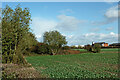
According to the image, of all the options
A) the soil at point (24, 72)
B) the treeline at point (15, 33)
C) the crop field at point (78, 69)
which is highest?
the treeline at point (15, 33)

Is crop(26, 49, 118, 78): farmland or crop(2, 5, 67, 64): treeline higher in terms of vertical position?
crop(2, 5, 67, 64): treeline

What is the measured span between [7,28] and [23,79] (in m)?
4.97

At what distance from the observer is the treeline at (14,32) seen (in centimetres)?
873

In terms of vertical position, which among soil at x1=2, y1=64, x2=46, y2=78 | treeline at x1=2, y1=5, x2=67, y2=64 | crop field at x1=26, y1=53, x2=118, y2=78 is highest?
treeline at x1=2, y1=5, x2=67, y2=64

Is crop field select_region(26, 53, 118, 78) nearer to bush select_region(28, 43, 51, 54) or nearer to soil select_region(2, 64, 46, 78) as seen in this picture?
soil select_region(2, 64, 46, 78)

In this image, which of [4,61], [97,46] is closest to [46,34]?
[97,46]

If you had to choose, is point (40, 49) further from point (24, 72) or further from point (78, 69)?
point (24, 72)

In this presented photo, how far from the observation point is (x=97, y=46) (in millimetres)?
35875

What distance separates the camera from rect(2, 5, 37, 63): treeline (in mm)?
8727

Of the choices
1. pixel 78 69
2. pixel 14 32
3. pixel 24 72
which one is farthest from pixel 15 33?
pixel 78 69

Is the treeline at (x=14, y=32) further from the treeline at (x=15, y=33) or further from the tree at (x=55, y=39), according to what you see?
the tree at (x=55, y=39)

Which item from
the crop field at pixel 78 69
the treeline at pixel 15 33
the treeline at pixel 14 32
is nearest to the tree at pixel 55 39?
the crop field at pixel 78 69

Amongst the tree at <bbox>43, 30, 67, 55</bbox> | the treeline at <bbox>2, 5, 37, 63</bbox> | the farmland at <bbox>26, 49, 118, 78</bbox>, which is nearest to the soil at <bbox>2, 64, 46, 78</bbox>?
the farmland at <bbox>26, 49, 118, 78</bbox>

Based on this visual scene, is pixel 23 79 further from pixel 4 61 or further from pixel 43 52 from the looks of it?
pixel 43 52
